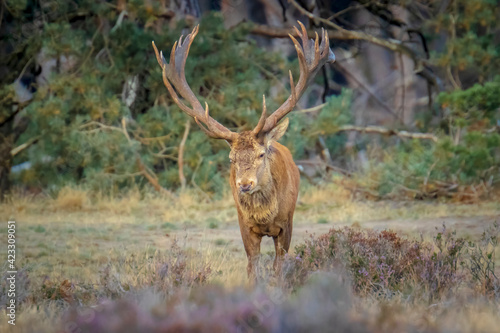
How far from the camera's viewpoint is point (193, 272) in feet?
17.5

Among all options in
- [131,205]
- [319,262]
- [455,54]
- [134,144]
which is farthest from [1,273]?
[455,54]

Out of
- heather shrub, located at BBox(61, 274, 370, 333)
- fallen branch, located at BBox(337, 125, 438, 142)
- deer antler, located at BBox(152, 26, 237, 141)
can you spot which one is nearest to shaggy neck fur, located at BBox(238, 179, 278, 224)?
deer antler, located at BBox(152, 26, 237, 141)

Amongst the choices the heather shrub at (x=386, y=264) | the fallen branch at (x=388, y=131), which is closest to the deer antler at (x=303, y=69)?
the heather shrub at (x=386, y=264)

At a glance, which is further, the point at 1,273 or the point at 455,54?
the point at 455,54

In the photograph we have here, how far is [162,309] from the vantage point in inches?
130

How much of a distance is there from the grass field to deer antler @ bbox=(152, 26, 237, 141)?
117cm

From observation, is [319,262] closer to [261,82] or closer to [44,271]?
[44,271]

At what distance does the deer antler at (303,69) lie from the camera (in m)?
6.40

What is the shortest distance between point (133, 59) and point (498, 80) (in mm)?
7798

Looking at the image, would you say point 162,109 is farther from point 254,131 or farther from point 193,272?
point 193,272

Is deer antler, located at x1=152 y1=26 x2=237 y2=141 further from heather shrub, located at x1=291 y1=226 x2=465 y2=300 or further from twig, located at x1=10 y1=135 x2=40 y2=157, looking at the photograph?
twig, located at x1=10 y1=135 x2=40 y2=157

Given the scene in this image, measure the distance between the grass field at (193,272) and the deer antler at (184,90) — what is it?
3.83 ft

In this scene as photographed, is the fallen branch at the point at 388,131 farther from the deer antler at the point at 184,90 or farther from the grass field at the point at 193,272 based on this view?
the deer antler at the point at 184,90

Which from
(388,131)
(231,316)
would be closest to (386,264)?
(231,316)
